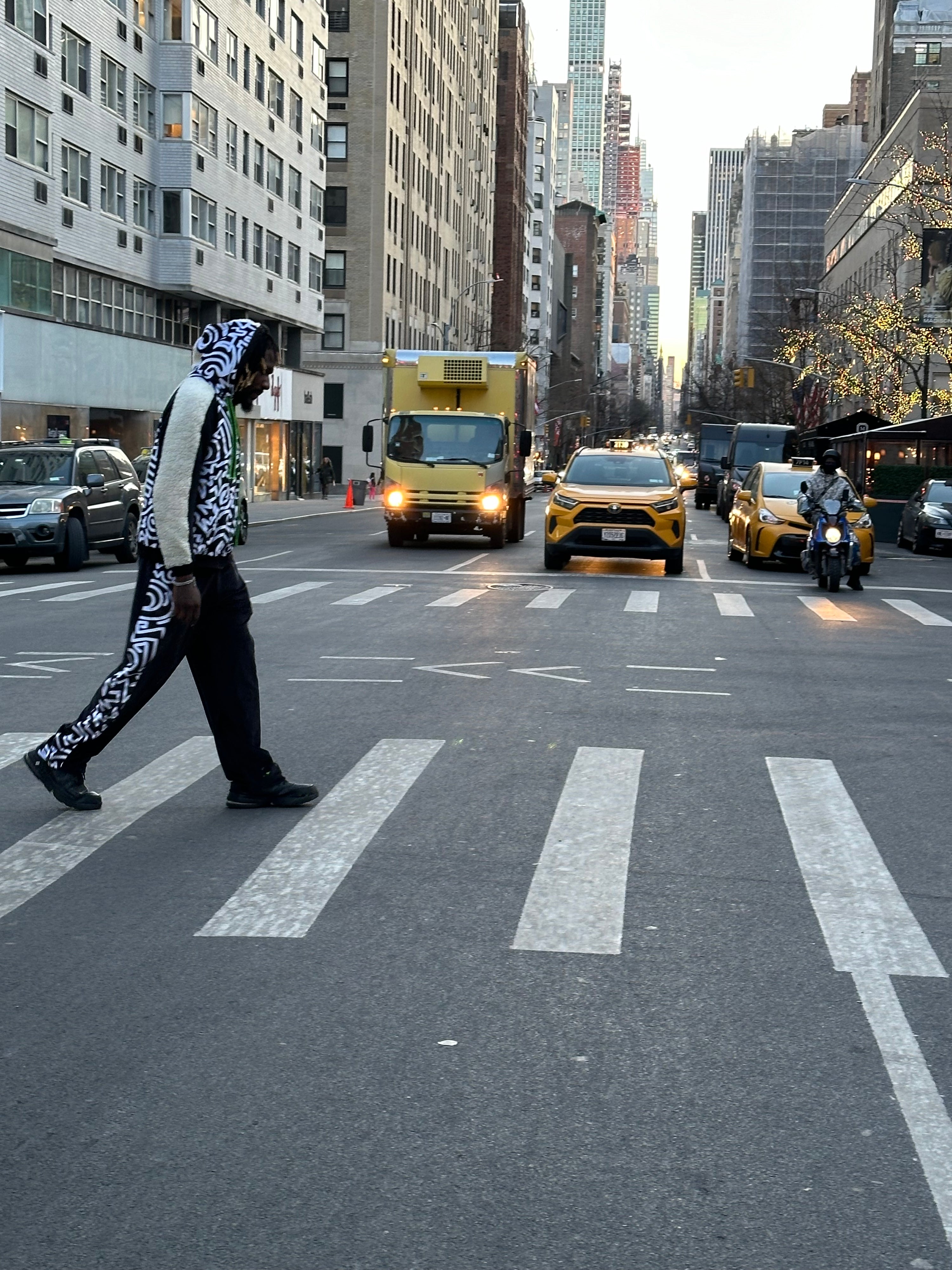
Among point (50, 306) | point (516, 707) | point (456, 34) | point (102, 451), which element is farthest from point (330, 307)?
point (516, 707)

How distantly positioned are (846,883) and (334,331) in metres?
79.1

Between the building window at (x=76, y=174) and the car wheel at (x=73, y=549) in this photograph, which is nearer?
the car wheel at (x=73, y=549)

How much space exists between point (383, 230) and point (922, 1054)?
81.6 m

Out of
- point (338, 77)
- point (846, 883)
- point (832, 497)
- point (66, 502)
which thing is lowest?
point (846, 883)

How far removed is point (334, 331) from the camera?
274 ft

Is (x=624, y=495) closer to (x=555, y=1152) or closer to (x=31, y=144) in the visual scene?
(x=555, y=1152)

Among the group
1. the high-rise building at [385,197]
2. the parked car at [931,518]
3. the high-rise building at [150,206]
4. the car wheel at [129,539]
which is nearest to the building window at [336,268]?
the high-rise building at [385,197]

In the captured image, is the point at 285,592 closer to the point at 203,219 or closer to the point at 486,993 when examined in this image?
the point at 486,993

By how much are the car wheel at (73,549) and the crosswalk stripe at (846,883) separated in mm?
17282

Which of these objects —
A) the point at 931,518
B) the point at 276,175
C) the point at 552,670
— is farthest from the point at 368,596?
the point at 276,175

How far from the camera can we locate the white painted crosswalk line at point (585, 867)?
5.50 meters

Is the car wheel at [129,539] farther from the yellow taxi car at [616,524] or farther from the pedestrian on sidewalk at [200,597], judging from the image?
the pedestrian on sidewalk at [200,597]

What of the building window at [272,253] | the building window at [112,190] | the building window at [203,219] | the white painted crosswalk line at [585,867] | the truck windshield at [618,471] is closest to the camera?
the white painted crosswalk line at [585,867]

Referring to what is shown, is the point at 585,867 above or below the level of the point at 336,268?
below
